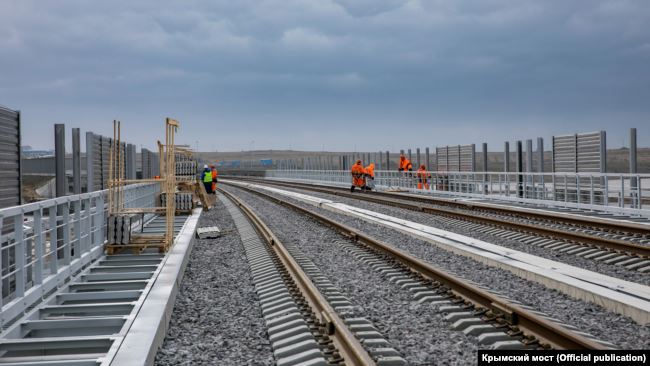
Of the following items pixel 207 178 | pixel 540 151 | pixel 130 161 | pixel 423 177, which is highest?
pixel 540 151

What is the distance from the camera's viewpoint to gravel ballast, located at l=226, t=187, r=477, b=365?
5836 millimetres

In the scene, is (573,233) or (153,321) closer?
(153,321)

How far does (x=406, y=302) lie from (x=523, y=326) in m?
1.89

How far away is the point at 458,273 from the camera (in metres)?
9.84

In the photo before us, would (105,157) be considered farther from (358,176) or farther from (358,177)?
(358,177)

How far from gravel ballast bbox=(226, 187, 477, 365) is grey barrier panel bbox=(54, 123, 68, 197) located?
4.44m

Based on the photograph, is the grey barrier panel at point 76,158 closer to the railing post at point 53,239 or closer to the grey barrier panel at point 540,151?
the railing post at point 53,239

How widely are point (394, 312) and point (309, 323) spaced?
113cm

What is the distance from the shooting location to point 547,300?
7.96m

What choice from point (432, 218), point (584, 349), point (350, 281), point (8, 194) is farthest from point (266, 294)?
point (432, 218)

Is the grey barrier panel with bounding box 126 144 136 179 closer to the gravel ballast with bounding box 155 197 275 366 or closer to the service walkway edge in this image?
the gravel ballast with bounding box 155 197 275 366

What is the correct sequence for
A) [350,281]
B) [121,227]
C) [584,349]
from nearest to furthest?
[584,349] → [350,281] → [121,227]

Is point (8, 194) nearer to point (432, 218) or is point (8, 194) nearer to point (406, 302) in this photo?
point (406, 302)

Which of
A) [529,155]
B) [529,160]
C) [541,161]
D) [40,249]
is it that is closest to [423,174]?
[529,160]
